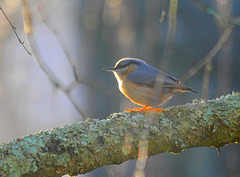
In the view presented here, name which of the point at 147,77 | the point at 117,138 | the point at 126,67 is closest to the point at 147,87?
the point at 147,77

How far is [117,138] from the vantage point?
7.45 feet

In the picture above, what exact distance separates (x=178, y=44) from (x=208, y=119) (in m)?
3.88

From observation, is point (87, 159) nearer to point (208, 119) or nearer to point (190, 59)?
point (208, 119)

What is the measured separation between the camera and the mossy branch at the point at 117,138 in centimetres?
207

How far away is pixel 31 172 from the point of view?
6.64 ft

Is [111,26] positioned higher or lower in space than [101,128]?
higher

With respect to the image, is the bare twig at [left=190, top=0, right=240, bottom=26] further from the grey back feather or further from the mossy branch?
the grey back feather

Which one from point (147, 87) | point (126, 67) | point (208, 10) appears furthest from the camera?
point (126, 67)

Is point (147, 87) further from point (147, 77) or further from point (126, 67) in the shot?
point (126, 67)

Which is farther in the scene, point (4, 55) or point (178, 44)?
point (178, 44)

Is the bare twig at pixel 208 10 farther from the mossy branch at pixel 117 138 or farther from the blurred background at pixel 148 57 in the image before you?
the blurred background at pixel 148 57

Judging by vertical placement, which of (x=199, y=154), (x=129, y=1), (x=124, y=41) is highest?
→ (x=129, y=1)

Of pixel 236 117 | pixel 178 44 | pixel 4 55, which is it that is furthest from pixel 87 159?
pixel 178 44

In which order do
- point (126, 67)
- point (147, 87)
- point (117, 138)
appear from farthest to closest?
point (126, 67), point (147, 87), point (117, 138)
